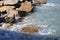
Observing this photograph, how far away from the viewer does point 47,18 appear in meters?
11.6

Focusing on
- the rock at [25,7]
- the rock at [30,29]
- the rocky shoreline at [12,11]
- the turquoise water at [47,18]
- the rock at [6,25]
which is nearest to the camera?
the rock at [30,29]

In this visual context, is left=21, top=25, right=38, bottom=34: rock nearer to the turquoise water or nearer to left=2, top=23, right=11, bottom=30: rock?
the turquoise water

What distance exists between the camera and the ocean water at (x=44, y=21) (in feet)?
29.9

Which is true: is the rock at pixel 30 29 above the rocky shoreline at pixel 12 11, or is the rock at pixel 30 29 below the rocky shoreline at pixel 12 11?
below

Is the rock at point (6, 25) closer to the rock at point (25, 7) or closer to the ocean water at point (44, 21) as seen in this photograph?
the ocean water at point (44, 21)

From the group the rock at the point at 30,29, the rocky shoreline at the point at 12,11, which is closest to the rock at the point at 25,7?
the rocky shoreline at the point at 12,11

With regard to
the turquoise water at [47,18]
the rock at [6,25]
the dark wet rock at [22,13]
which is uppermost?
the rock at [6,25]

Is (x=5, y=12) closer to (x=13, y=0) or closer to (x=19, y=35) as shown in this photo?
(x=13, y=0)

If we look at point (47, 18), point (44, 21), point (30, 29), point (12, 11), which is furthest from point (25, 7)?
point (30, 29)

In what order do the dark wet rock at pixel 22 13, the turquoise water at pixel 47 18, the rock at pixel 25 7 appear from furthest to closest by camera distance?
the rock at pixel 25 7 < the dark wet rock at pixel 22 13 < the turquoise water at pixel 47 18

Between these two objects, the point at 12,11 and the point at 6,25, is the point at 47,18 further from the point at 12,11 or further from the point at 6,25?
the point at 6,25

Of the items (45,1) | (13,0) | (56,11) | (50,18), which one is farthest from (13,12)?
(45,1)

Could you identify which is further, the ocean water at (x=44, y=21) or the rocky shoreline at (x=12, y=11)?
the rocky shoreline at (x=12, y=11)

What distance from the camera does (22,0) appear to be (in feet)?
44.6
